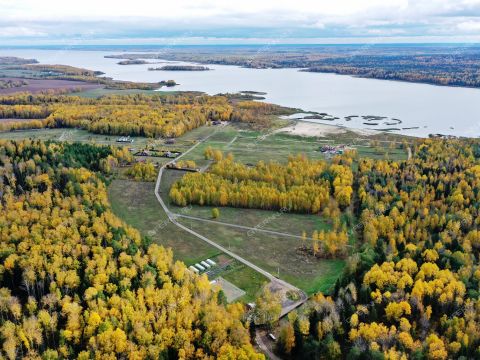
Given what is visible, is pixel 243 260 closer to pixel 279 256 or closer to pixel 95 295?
pixel 279 256

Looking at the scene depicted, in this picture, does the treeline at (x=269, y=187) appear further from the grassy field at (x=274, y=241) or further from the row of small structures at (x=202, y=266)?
the row of small structures at (x=202, y=266)

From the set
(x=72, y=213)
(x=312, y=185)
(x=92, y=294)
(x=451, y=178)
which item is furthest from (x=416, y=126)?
(x=92, y=294)

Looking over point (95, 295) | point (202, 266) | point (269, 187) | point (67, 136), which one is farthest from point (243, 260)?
point (67, 136)

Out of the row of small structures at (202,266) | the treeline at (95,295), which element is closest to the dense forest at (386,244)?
the treeline at (95,295)

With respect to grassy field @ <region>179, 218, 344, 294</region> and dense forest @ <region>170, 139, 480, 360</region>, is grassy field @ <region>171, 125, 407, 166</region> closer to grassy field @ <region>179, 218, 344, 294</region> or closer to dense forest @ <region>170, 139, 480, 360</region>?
dense forest @ <region>170, 139, 480, 360</region>

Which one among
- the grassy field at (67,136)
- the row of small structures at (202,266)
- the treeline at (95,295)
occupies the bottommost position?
the row of small structures at (202,266)

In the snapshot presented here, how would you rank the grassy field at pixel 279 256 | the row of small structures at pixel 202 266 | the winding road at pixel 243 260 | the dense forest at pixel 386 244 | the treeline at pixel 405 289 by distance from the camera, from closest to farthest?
the treeline at pixel 405 289 → the dense forest at pixel 386 244 → the winding road at pixel 243 260 → the grassy field at pixel 279 256 → the row of small structures at pixel 202 266
